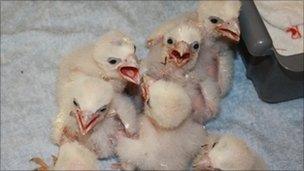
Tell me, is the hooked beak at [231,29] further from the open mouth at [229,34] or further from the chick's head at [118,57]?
the chick's head at [118,57]

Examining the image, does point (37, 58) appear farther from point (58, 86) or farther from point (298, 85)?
point (298, 85)

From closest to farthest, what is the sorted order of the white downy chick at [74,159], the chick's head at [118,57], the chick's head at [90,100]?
the white downy chick at [74,159] < the chick's head at [90,100] < the chick's head at [118,57]

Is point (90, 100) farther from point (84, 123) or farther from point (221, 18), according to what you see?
point (221, 18)

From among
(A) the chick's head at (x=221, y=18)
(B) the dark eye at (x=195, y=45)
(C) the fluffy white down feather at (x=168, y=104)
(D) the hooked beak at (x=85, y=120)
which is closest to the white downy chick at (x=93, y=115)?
(D) the hooked beak at (x=85, y=120)

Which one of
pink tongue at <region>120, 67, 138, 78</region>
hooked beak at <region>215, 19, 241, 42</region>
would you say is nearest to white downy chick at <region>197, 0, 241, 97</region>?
hooked beak at <region>215, 19, 241, 42</region>


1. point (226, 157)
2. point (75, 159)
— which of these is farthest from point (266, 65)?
point (75, 159)

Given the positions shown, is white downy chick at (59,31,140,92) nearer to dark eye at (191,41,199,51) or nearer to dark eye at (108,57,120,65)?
dark eye at (108,57,120,65)

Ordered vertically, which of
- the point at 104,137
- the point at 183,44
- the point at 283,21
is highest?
the point at 183,44
